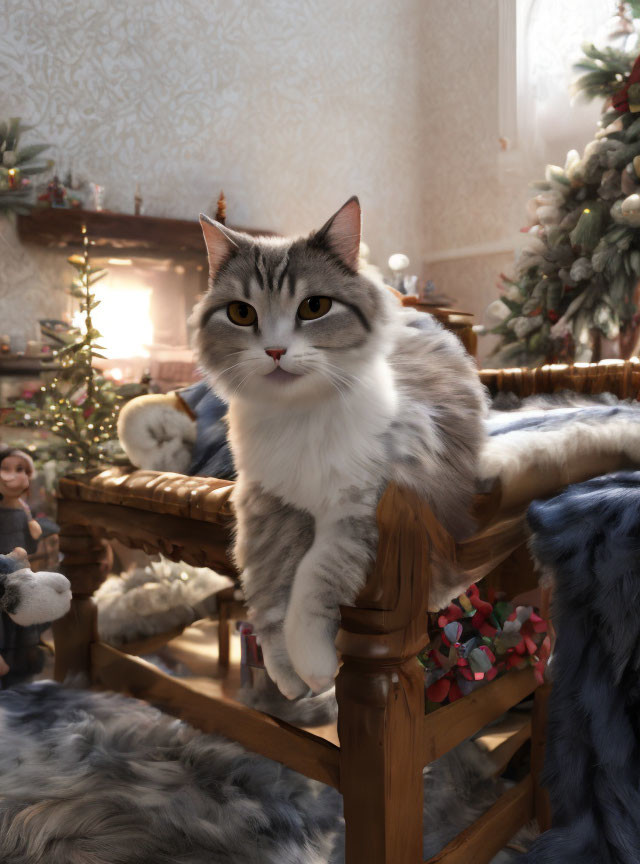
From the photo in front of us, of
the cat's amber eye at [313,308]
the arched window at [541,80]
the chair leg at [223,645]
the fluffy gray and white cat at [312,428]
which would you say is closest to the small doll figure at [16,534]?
the chair leg at [223,645]

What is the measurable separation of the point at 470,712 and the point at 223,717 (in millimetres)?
344

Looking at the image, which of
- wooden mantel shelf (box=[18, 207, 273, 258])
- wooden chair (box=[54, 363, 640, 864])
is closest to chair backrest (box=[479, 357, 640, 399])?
wooden chair (box=[54, 363, 640, 864])

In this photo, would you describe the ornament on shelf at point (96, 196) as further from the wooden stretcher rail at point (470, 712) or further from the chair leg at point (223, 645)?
the wooden stretcher rail at point (470, 712)

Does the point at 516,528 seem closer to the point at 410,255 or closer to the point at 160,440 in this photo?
the point at 160,440

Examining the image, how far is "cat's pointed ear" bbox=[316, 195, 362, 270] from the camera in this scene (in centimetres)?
65

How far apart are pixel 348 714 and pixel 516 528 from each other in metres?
0.32

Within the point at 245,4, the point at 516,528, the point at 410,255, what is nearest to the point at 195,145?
the point at 245,4

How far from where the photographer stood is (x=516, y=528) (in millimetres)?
816

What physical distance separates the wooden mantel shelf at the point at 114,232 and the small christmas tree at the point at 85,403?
102 centimetres

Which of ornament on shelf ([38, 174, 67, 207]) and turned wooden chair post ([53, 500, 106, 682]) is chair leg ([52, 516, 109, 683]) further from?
ornament on shelf ([38, 174, 67, 207])

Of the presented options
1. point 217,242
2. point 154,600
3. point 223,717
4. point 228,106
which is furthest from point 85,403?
point 228,106

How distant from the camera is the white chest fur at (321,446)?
62 centimetres

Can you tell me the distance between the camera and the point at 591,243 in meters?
2.02

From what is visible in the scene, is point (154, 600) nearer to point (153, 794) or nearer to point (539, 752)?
point (153, 794)
